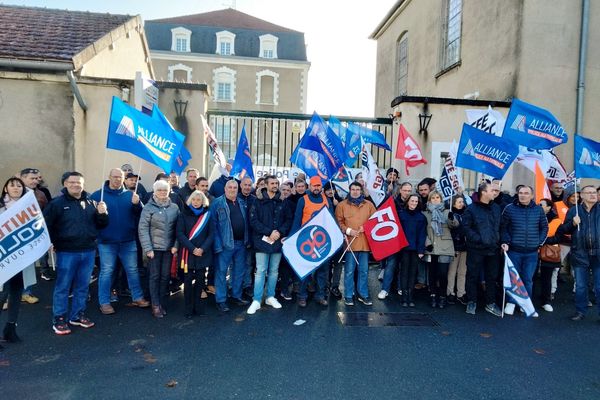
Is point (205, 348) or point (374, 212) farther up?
point (374, 212)

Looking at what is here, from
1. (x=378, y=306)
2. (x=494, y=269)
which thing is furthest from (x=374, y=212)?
(x=494, y=269)

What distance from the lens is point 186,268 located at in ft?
18.8

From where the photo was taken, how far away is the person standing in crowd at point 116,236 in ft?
18.5

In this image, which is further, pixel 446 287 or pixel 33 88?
pixel 33 88

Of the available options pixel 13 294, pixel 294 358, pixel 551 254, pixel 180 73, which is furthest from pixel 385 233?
pixel 180 73

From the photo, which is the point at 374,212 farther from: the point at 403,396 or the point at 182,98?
the point at 182,98

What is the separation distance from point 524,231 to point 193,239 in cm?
483

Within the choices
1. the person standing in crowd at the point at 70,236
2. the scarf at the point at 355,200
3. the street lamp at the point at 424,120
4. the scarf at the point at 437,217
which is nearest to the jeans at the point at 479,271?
the scarf at the point at 437,217

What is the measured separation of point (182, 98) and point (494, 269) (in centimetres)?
726

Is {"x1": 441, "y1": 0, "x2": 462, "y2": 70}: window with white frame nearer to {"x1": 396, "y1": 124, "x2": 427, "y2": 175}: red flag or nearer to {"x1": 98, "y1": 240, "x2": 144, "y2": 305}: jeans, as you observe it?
{"x1": 396, "y1": 124, "x2": 427, "y2": 175}: red flag

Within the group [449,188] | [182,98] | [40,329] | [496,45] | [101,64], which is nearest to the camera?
[40,329]

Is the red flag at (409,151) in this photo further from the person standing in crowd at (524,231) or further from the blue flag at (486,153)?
the person standing in crowd at (524,231)

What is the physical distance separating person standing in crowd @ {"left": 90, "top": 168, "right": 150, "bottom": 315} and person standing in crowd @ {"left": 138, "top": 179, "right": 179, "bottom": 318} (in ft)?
0.98

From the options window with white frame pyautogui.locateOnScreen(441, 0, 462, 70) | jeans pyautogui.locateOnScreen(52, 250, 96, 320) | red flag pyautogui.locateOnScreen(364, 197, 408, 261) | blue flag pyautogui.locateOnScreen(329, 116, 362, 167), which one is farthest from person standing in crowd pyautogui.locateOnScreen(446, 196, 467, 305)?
window with white frame pyautogui.locateOnScreen(441, 0, 462, 70)
